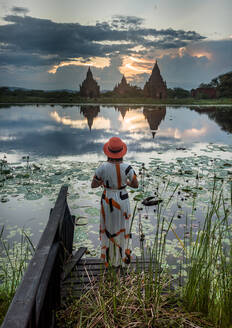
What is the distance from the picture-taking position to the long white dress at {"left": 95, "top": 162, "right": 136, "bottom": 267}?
297 cm

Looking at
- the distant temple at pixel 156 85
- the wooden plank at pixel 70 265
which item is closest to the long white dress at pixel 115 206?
the wooden plank at pixel 70 265

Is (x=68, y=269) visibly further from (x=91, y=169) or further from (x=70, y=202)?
(x=91, y=169)

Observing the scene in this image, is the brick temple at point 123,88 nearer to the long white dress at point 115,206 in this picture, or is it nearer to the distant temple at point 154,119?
the distant temple at point 154,119

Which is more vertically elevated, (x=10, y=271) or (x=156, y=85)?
(x=156, y=85)

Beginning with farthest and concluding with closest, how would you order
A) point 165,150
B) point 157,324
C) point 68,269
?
point 165,150
point 68,269
point 157,324

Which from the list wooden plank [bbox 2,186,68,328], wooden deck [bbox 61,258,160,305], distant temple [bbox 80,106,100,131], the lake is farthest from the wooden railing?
distant temple [bbox 80,106,100,131]

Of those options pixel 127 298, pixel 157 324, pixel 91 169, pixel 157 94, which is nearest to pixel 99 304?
pixel 127 298

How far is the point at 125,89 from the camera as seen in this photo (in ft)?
376

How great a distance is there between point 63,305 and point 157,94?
9434 cm

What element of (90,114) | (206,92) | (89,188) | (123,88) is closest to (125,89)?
(123,88)

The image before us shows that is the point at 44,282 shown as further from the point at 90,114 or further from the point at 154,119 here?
the point at 90,114

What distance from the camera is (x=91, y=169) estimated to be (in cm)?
935

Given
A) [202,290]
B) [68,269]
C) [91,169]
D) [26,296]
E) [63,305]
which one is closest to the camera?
[26,296]

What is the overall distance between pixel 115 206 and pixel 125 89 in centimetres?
11643
